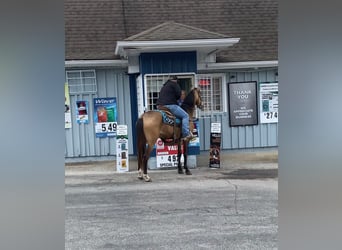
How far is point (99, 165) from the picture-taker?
28.9ft

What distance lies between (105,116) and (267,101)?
11.5ft

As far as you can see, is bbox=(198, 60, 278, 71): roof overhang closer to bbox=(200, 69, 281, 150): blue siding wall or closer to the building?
the building

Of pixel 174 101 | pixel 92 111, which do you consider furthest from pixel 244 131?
pixel 92 111

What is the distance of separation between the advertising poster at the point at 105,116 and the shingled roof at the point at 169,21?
943 mm

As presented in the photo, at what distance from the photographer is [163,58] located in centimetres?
812

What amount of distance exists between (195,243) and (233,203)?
5.29 feet

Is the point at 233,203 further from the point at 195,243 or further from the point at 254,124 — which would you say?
the point at 254,124

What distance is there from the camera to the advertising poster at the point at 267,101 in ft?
31.4

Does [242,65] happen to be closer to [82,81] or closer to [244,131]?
[244,131]

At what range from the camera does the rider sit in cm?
730

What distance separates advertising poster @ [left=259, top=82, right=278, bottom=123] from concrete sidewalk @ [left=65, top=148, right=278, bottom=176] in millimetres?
750

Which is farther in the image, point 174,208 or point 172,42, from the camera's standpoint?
point 172,42

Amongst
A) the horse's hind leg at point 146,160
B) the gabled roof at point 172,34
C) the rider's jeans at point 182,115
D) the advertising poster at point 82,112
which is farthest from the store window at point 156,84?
the advertising poster at point 82,112
